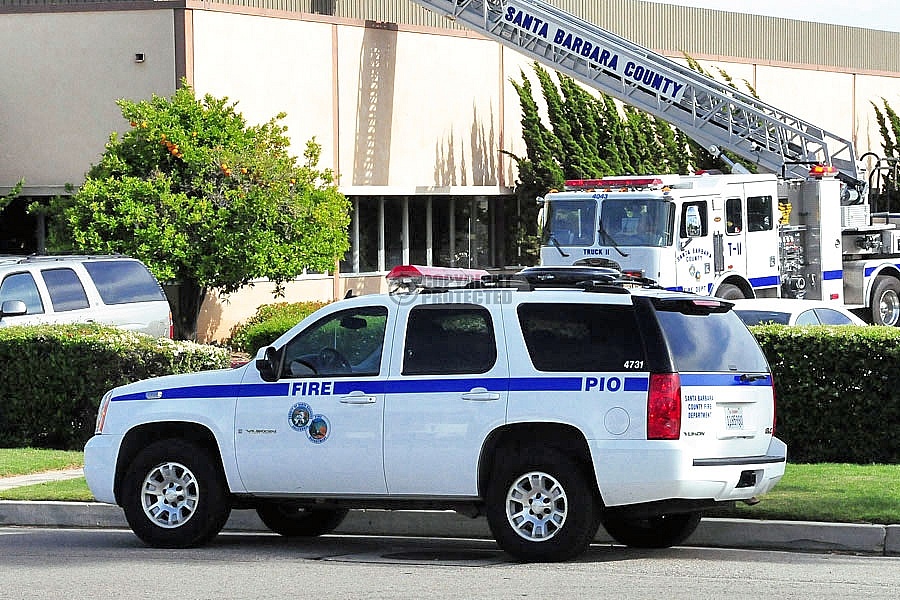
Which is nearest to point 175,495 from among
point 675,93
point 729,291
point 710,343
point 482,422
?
point 482,422

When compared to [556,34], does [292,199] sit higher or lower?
lower

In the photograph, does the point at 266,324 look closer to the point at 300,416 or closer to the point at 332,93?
the point at 332,93

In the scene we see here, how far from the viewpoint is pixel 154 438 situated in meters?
10.9

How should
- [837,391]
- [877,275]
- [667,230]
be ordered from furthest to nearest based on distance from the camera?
[877,275] < [667,230] < [837,391]

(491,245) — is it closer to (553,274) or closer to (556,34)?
(556,34)

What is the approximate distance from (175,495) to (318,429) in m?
1.30

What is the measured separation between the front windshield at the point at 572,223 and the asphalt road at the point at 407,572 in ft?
36.3

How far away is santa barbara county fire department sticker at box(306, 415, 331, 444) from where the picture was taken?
10.2 metres

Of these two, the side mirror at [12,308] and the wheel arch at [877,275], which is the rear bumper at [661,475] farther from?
the wheel arch at [877,275]

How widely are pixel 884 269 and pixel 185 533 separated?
1809 cm

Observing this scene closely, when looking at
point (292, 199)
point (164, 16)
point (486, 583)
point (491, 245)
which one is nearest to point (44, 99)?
point (164, 16)

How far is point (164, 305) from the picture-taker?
63.1ft

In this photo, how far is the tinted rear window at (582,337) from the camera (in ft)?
31.4

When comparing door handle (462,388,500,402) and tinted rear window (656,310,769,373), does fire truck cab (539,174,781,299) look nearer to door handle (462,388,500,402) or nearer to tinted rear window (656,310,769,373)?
tinted rear window (656,310,769,373)
